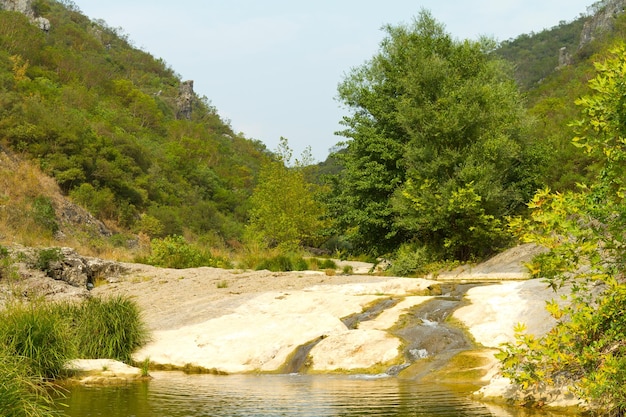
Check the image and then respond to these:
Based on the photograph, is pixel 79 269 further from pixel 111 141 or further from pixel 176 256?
pixel 111 141

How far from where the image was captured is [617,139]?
924cm

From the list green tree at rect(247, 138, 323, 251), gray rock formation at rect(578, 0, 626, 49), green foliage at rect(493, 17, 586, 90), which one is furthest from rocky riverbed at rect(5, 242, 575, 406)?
gray rock formation at rect(578, 0, 626, 49)

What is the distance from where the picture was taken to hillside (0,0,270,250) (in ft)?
158

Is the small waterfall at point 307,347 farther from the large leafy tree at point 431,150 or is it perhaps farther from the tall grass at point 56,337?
the large leafy tree at point 431,150

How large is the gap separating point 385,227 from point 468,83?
7951 mm

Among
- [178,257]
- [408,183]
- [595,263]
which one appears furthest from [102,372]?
[408,183]

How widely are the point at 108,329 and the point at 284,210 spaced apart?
3721 centimetres

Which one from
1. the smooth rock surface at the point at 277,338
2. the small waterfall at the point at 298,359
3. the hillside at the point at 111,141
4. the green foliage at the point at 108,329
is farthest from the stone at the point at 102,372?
the hillside at the point at 111,141

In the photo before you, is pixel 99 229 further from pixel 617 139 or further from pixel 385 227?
pixel 617 139

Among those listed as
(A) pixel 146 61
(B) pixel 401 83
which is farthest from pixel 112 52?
(B) pixel 401 83

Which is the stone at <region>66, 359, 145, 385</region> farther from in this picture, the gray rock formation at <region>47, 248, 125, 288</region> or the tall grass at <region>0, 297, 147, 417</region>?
the gray rock formation at <region>47, 248, 125, 288</region>

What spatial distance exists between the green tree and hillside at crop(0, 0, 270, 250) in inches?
206

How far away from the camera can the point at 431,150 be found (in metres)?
28.9

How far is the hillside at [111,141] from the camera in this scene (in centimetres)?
4828
